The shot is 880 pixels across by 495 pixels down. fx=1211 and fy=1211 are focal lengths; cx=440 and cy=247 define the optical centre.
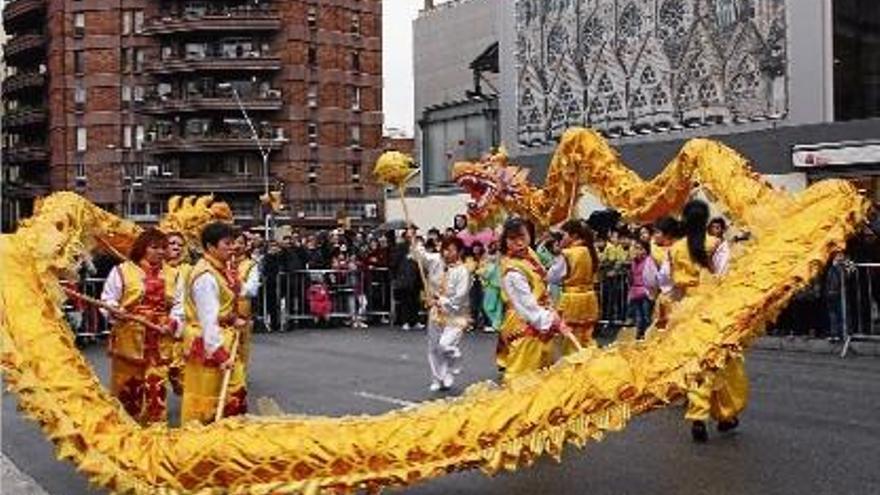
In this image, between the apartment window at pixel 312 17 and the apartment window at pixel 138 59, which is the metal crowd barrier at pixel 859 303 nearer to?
the apartment window at pixel 312 17

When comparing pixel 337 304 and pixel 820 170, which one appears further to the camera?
pixel 337 304

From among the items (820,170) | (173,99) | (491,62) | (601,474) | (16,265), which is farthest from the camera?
(173,99)

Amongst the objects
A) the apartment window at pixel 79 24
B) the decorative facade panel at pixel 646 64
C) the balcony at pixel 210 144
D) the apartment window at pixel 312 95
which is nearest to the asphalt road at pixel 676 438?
the decorative facade panel at pixel 646 64

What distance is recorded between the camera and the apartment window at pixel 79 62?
67875 millimetres

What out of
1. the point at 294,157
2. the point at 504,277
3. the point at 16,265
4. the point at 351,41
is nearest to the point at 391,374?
the point at 504,277

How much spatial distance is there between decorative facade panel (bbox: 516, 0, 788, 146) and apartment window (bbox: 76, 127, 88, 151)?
43323 mm

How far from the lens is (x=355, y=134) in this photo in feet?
223

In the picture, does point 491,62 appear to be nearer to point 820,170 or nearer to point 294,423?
point 820,170

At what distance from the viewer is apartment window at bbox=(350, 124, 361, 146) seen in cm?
6775

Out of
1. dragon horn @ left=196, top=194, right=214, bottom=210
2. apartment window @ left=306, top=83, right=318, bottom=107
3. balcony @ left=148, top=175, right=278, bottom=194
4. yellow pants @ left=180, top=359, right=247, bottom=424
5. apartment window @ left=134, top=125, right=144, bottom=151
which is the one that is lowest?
yellow pants @ left=180, top=359, right=247, bottom=424

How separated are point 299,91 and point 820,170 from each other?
47115 millimetres

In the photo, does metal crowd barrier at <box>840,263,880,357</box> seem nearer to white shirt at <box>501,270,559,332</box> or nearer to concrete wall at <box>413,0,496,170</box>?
white shirt at <box>501,270,559,332</box>

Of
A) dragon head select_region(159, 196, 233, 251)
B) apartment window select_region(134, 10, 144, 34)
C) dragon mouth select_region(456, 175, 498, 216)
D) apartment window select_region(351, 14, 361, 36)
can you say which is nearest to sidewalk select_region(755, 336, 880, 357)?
dragon mouth select_region(456, 175, 498, 216)

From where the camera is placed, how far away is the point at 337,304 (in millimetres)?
22641
